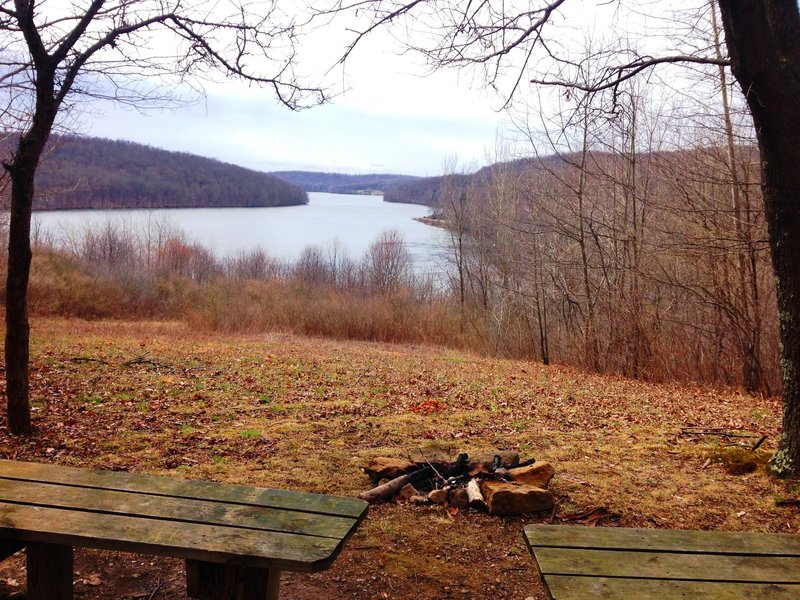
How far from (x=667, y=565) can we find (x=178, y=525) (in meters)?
1.80

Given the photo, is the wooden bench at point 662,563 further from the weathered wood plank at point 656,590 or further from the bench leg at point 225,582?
the bench leg at point 225,582

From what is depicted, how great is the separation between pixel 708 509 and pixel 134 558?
382 centimetres

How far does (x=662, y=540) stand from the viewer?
7.56 ft

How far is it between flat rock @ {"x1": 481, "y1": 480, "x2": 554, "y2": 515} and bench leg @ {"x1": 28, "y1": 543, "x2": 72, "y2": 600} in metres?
2.58

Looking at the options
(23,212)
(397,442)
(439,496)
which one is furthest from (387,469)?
(23,212)

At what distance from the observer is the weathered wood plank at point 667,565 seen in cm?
204

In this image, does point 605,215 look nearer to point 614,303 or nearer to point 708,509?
point 614,303

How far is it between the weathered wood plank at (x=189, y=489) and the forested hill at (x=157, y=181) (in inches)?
1231

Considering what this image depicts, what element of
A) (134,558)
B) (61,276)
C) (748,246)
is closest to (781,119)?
(134,558)

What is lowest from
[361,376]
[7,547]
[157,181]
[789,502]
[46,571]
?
[361,376]

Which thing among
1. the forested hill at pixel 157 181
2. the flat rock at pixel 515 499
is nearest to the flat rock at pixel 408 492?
the flat rock at pixel 515 499

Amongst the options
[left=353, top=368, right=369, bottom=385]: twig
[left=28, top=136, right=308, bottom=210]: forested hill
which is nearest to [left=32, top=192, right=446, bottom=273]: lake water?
[left=28, top=136, right=308, bottom=210]: forested hill

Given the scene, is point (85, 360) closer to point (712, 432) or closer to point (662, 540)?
point (712, 432)

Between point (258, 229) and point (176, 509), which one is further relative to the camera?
point (258, 229)
